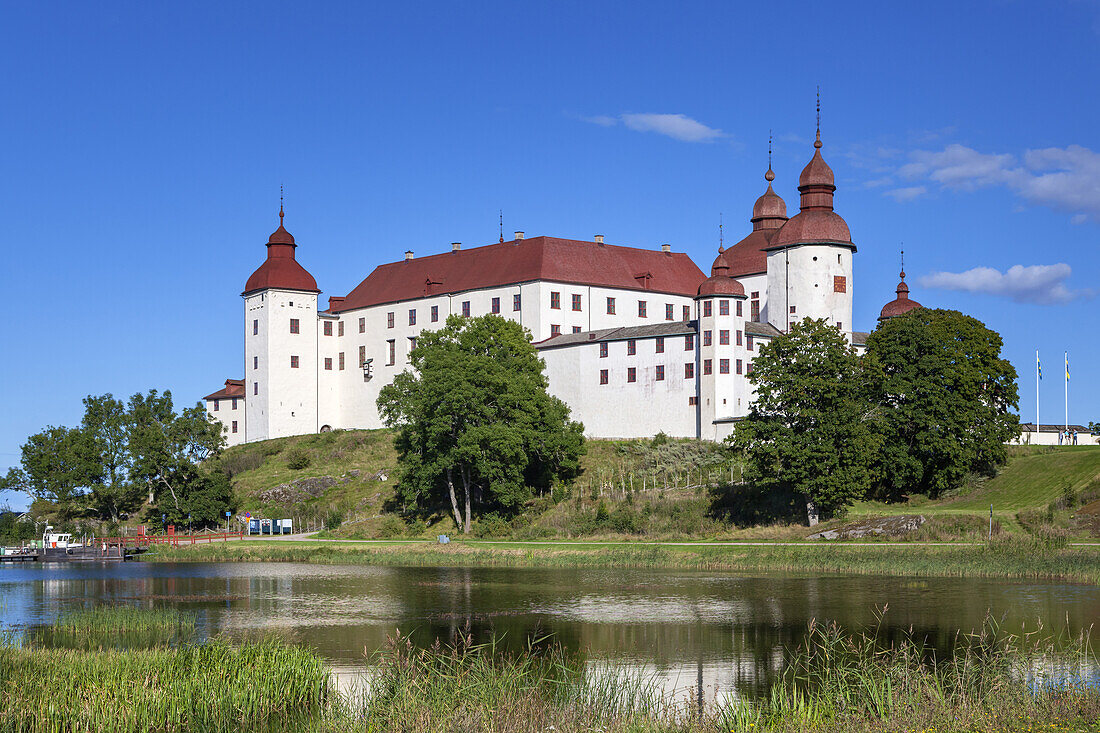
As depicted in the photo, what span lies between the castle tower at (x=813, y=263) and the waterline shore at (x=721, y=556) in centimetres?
2756

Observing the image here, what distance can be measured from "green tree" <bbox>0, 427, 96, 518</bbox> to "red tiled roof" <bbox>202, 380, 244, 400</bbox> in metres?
22.4

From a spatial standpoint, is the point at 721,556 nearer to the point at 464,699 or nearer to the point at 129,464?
the point at 464,699

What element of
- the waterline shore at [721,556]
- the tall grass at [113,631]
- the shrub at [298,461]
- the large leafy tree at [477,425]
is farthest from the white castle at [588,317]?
the tall grass at [113,631]

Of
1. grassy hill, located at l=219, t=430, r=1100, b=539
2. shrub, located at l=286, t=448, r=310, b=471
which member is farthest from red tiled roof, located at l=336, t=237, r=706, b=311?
shrub, located at l=286, t=448, r=310, b=471

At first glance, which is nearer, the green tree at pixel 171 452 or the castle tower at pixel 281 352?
the green tree at pixel 171 452

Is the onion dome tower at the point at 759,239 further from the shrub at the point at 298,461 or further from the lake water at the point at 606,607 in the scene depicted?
the lake water at the point at 606,607

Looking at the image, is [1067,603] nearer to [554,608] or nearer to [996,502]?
[554,608]

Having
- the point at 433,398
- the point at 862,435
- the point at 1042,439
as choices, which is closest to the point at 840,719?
the point at 862,435

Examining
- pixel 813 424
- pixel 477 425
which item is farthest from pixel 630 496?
pixel 813 424

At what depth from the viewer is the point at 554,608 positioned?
32.5 m

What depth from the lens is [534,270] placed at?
8112 cm

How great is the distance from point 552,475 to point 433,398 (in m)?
8.64

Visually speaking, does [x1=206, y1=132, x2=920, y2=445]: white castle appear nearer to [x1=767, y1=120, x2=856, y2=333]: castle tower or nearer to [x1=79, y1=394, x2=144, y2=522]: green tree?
[x1=767, y1=120, x2=856, y2=333]: castle tower

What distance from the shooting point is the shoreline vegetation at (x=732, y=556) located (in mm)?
37719
